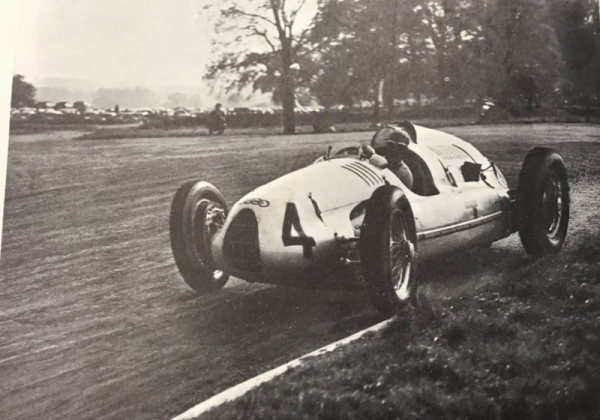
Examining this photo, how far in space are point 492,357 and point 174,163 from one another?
1619mm

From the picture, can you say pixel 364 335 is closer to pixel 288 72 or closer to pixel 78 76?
pixel 288 72

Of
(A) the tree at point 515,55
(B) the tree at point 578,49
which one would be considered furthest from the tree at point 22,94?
(B) the tree at point 578,49

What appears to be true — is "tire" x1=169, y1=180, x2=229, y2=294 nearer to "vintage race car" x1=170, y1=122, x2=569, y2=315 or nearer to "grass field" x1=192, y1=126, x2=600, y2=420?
"vintage race car" x1=170, y1=122, x2=569, y2=315

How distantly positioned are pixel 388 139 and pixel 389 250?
71cm

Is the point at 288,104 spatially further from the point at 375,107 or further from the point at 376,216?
the point at 376,216

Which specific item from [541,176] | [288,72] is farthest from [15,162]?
[541,176]

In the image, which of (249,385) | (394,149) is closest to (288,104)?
(394,149)

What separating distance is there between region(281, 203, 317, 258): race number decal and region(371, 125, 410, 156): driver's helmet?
695 mm

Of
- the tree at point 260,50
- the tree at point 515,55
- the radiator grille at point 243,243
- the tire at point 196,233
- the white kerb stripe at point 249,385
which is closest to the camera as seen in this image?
the white kerb stripe at point 249,385

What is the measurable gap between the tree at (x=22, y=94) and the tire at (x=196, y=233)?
2.59 ft

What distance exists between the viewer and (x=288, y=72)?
2914 mm

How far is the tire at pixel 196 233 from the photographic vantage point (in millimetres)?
2705

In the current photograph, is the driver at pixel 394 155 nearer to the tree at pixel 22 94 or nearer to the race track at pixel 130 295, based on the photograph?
the race track at pixel 130 295

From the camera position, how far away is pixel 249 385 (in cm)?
244
